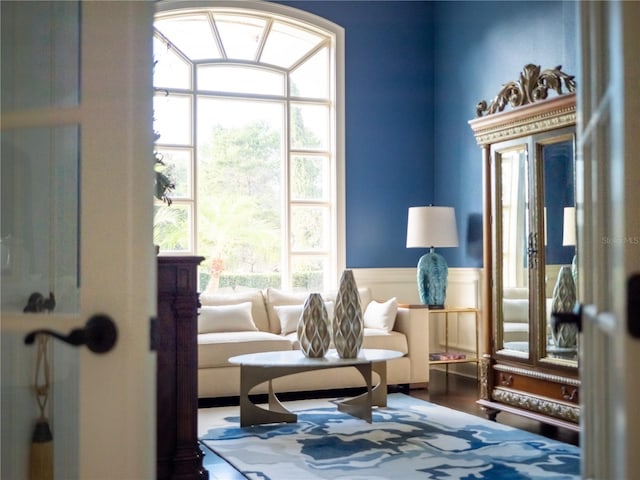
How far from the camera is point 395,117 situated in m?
7.30

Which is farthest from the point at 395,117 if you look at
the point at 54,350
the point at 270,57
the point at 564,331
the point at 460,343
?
the point at 54,350

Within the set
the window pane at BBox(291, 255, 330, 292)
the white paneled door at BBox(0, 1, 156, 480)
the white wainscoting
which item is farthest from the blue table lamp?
the white paneled door at BBox(0, 1, 156, 480)

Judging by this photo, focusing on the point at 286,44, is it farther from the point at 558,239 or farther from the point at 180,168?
the point at 558,239

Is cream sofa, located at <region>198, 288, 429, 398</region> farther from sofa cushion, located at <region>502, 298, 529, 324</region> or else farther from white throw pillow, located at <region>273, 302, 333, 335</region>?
sofa cushion, located at <region>502, 298, 529, 324</region>

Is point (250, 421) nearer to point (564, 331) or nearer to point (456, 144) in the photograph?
point (564, 331)

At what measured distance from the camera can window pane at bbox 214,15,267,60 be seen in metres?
6.87

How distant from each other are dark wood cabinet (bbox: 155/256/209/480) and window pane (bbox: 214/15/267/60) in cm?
399

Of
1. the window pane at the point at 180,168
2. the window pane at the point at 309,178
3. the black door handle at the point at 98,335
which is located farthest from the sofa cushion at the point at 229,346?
the black door handle at the point at 98,335

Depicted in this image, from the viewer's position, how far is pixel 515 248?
4.83 m

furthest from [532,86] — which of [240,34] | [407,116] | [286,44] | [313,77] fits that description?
[240,34]

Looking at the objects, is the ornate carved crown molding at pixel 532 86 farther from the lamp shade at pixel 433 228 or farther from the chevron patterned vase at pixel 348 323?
the lamp shade at pixel 433 228

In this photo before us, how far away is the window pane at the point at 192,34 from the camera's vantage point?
6.68m

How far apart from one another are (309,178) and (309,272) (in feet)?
2.72

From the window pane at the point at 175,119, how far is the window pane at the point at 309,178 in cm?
96
